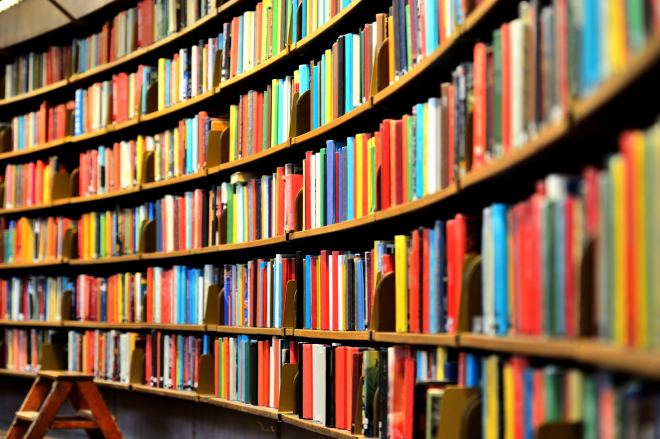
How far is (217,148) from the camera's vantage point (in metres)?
4.05

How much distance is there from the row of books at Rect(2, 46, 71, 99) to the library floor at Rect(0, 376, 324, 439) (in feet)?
6.10

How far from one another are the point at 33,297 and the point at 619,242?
457 cm

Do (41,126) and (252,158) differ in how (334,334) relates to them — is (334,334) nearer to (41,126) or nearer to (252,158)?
(252,158)

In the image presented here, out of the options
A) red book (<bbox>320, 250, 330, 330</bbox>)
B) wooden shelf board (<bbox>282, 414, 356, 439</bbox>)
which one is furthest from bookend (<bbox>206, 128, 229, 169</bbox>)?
wooden shelf board (<bbox>282, 414, 356, 439</bbox>)

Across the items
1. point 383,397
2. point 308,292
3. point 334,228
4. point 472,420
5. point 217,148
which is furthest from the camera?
point 217,148

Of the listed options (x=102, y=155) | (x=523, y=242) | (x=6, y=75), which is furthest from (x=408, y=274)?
(x=6, y=75)

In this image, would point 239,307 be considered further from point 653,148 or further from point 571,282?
point 653,148

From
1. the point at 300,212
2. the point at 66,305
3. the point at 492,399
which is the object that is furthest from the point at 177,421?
the point at 492,399

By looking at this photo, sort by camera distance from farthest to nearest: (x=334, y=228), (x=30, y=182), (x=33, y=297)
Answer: (x=30, y=182) < (x=33, y=297) < (x=334, y=228)

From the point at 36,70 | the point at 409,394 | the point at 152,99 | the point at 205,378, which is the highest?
the point at 36,70

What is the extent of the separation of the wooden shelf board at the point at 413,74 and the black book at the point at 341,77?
327 millimetres

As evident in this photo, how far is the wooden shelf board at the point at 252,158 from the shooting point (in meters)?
3.46

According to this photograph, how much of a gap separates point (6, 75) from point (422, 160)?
4.19 meters

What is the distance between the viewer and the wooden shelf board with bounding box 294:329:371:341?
9.12 ft
